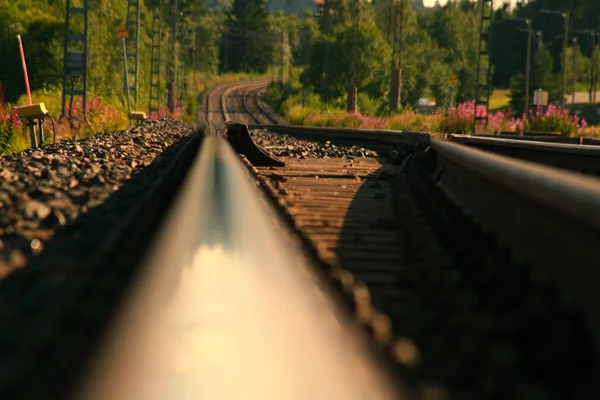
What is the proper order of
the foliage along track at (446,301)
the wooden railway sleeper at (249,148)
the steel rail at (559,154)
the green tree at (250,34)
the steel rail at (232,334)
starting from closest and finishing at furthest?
the steel rail at (232,334) < the foliage along track at (446,301) < the steel rail at (559,154) < the wooden railway sleeper at (249,148) < the green tree at (250,34)

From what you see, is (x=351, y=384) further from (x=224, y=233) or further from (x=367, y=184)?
(x=367, y=184)

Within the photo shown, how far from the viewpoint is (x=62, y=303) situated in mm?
2395

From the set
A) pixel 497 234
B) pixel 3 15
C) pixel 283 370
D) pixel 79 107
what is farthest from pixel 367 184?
pixel 3 15

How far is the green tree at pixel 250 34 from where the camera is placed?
158m

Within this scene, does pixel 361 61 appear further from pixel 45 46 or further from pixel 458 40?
pixel 458 40

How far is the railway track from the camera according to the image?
63.5 inches

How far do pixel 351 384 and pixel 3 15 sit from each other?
7106 cm

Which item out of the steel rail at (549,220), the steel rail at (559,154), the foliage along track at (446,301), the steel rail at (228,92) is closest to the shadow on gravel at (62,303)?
the foliage along track at (446,301)

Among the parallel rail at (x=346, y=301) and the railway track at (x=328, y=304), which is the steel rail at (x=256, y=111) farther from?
the parallel rail at (x=346, y=301)

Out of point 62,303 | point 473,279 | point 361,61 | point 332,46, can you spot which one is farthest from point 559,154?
point 332,46

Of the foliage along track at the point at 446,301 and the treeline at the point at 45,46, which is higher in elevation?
the treeline at the point at 45,46

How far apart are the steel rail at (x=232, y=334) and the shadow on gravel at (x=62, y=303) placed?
78 mm

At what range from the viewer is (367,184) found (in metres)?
9.81

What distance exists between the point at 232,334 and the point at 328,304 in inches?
17.0
